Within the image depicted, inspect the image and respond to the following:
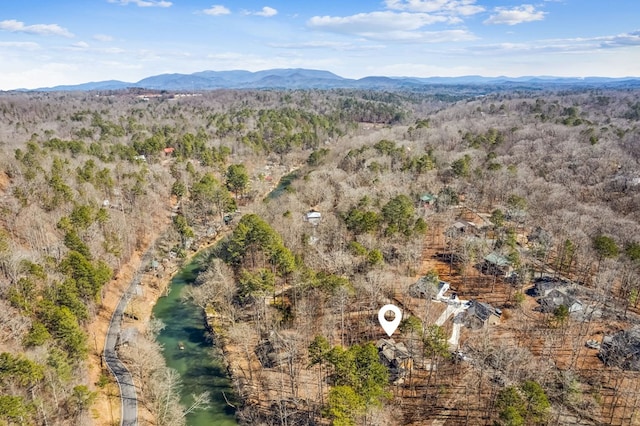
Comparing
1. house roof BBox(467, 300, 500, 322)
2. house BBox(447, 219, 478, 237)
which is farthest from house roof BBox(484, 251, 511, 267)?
house roof BBox(467, 300, 500, 322)

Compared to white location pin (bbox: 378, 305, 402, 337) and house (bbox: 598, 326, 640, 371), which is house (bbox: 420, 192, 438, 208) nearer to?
white location pin (bbox: 378, 305, 402, 337)

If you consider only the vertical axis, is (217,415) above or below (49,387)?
below

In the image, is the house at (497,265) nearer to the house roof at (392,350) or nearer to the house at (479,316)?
the house at (479,316)

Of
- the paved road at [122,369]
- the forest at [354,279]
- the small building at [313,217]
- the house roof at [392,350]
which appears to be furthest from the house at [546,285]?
the paved road at [122,369]

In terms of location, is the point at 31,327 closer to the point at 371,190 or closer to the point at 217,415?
the point at 217,415

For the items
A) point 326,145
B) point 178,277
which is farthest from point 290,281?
point 326,145

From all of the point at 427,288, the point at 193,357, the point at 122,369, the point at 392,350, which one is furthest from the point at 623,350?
the point at 122,369
